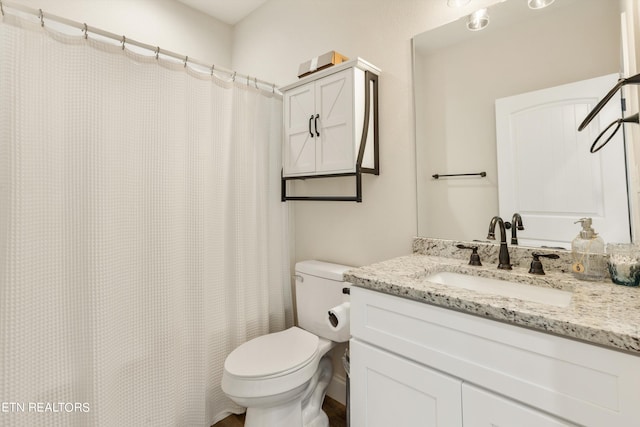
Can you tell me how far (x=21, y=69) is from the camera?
3.67 feet

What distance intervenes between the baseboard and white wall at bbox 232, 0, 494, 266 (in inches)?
27.6

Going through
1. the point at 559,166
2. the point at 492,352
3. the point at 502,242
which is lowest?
the point at 492,352

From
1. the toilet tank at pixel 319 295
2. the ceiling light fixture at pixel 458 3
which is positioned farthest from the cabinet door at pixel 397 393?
the ceiling light fixture at pixel 458 3

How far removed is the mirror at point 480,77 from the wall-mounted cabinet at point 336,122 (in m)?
0.24

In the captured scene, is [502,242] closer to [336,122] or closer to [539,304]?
[539,304]

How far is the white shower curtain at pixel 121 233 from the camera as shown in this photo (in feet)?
3.66

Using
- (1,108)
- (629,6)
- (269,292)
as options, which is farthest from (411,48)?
(1,108)

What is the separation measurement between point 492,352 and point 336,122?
3.89 ft

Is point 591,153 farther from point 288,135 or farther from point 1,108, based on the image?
point 1,108

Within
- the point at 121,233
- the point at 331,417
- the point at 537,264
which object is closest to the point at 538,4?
the point at 537,264

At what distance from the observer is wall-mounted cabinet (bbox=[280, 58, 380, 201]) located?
145 cm

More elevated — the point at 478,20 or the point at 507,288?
the point at 478,20

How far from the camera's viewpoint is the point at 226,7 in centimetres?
237

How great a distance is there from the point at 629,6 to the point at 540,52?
0.24m
